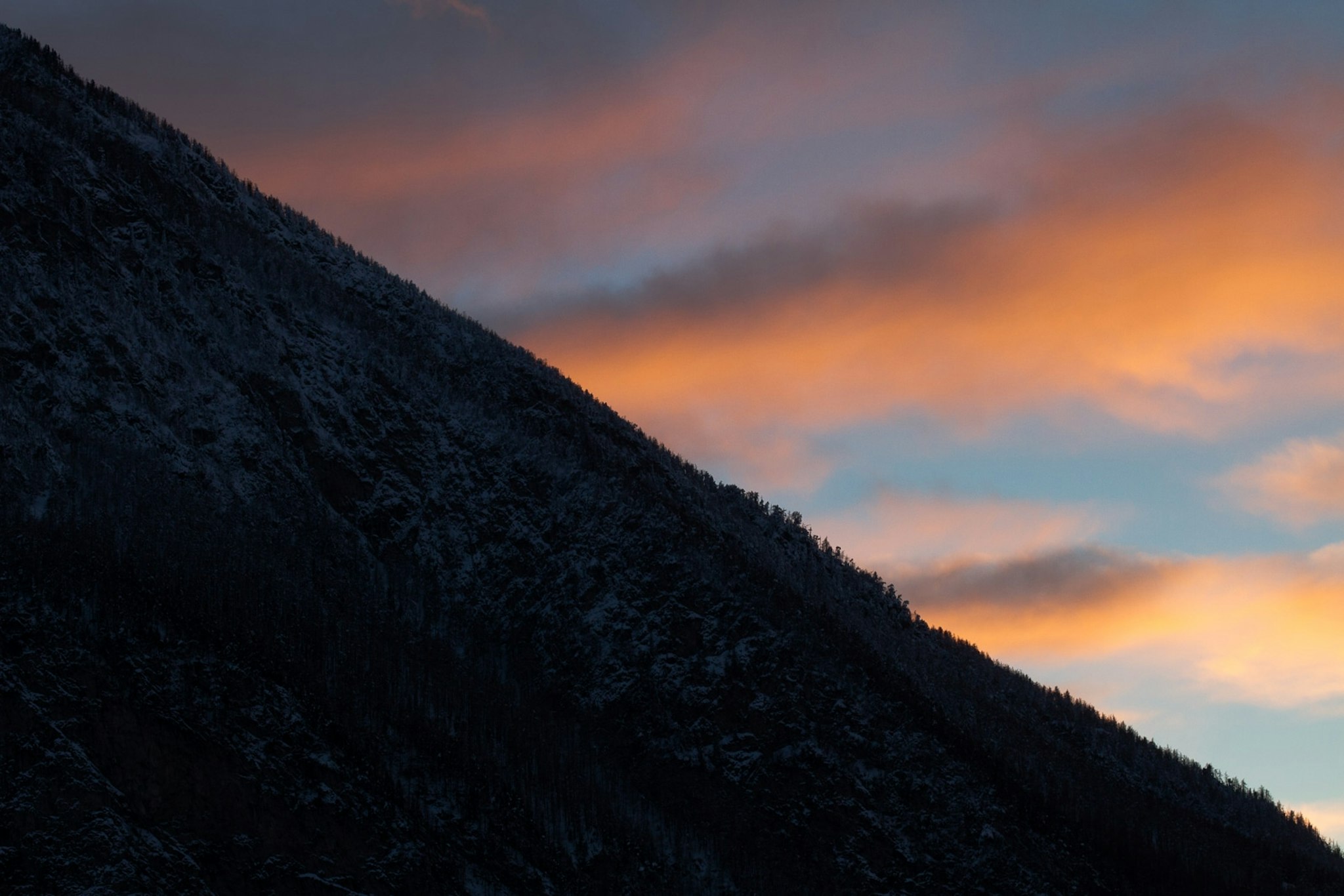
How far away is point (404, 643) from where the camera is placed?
376ft

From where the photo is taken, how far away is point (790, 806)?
111062 mm

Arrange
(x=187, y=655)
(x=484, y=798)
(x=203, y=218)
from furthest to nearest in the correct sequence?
(x=203, y=218)
(x=484, y=798)
(x=187, y=655)

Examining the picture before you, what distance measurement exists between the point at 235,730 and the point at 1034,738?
8296cm

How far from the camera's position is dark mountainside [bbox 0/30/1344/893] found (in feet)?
278

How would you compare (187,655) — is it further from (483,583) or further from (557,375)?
(557,375)

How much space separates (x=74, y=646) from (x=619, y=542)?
59398 millimetres

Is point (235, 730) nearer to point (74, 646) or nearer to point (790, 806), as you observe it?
point (74, 646)

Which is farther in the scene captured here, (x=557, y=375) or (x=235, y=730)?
(x=557, y=375)

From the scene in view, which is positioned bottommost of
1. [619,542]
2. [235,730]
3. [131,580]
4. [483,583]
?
[235,730]

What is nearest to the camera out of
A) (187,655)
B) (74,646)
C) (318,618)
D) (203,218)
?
(74,646)

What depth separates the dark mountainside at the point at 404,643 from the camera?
84.7 meters

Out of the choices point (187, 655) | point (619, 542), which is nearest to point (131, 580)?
point (187, 655)

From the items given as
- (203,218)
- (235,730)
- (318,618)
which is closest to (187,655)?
(235,730)

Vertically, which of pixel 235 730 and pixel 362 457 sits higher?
pixel 362 457
